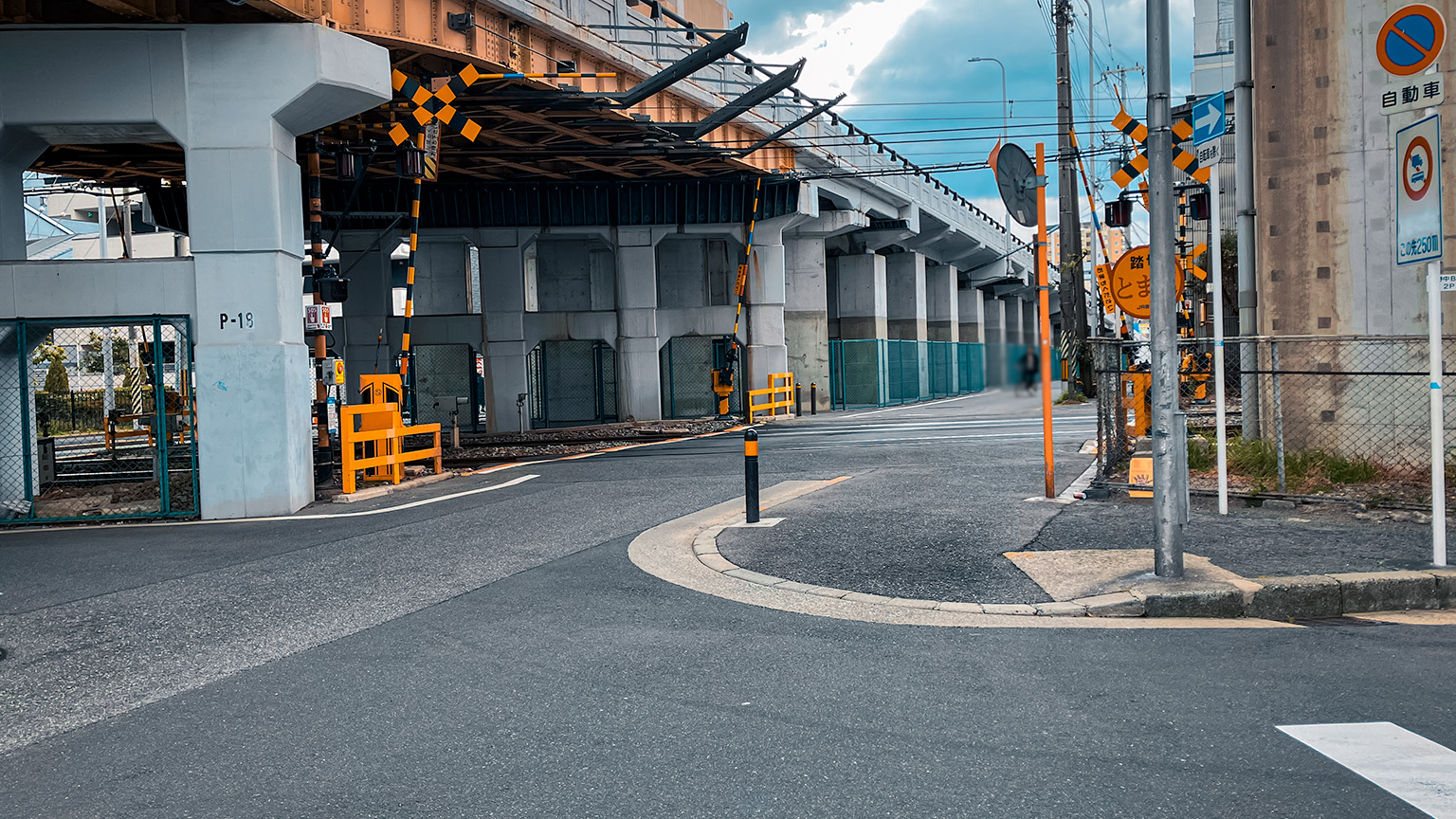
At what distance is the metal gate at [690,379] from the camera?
39406 mm

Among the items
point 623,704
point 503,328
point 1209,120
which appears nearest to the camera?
point 623,704

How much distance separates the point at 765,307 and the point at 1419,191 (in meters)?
28.0

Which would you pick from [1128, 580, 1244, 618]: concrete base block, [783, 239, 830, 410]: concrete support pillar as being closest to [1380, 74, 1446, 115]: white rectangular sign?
[1128, 580, 1244, 618]: concrete base block

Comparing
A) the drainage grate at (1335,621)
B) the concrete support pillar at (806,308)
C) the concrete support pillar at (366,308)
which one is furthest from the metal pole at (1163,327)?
the concrete support pillar at (806,308)

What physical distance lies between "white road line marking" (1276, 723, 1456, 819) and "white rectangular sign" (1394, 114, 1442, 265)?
4.31 m

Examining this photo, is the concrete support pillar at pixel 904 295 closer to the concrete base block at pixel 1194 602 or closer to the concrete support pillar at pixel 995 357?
the concrete support pillar at pixel 995 357

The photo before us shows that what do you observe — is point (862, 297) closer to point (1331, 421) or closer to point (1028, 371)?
point (1331, 421)

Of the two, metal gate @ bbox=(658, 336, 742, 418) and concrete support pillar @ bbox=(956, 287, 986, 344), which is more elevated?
concrete support pillar @ bbox=(956, 287, 986, 344)

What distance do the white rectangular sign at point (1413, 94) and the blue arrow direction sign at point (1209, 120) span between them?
79.6 inches

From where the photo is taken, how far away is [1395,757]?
441cm

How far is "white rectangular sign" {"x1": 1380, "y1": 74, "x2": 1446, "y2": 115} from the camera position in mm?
10539

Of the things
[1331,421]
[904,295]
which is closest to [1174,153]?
[1331,421]

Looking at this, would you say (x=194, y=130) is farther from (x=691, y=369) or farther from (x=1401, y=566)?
(x=691, y=369)

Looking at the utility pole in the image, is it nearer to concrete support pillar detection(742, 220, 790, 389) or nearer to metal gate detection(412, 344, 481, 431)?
concrete support pillar detection(742, 220, 790, 389)
